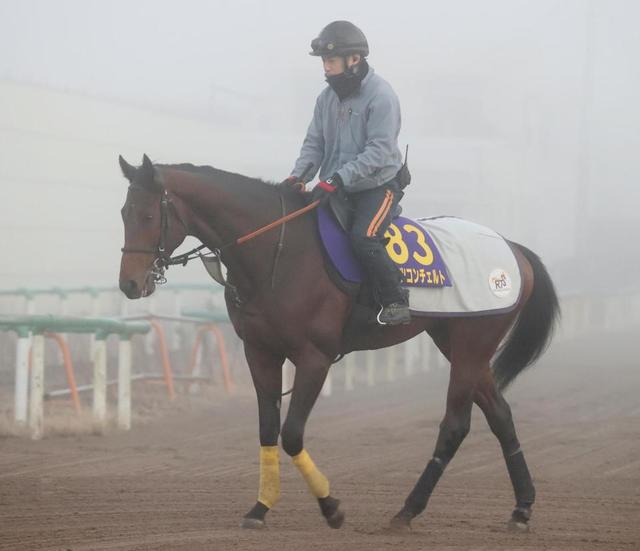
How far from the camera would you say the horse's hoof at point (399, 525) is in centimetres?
610

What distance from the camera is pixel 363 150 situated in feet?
21.2

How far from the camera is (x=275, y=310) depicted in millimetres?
5961

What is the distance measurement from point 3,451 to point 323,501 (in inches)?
138

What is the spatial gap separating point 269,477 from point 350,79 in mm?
2116

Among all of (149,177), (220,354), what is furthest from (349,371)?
(149,177)

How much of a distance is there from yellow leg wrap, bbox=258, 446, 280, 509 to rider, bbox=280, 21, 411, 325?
0.88m

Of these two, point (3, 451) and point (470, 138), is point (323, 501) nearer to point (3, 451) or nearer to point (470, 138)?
point (3, 451)

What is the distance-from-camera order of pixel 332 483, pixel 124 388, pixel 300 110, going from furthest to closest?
pixel 300 110 < pixel 124 388 < pixel 332 483

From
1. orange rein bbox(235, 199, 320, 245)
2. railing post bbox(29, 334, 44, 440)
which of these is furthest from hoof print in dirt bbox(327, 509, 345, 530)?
railing post bbox(29, 334, 44, 440)

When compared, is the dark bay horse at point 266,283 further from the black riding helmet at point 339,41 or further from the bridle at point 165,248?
the black riding helmet at point 339,41

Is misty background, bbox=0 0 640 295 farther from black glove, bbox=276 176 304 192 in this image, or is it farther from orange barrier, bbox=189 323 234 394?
black glove, bbox=276 176 304 192

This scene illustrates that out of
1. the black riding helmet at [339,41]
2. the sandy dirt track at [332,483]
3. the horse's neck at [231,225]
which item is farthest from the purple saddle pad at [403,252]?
the sandy dirt track at [332,483]

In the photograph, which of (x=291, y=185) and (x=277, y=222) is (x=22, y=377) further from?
(x=277, y=222)

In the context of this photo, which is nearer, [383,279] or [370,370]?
[383,279]
